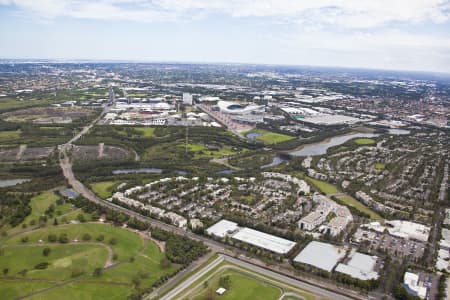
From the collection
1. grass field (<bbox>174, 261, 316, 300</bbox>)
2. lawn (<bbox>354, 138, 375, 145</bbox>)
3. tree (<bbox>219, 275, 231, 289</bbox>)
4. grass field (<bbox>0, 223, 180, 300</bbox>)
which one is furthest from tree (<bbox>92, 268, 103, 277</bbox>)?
lawn (<bbox>354, 138, 375, 145</bbox>)

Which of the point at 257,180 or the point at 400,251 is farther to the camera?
the point at 257,180

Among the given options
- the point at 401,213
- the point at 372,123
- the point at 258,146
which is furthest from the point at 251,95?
the point at 401,213

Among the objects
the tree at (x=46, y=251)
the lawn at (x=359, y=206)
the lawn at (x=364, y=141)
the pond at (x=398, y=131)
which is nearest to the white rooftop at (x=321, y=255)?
the lawn at (x=359, y=206)

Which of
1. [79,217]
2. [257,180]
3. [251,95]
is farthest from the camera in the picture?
[251,95]

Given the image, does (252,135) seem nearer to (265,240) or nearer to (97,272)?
(265,240)

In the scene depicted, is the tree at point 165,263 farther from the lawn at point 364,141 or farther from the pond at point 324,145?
the lawn at point 364,141

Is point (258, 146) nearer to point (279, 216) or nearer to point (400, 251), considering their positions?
point (279, 216)
